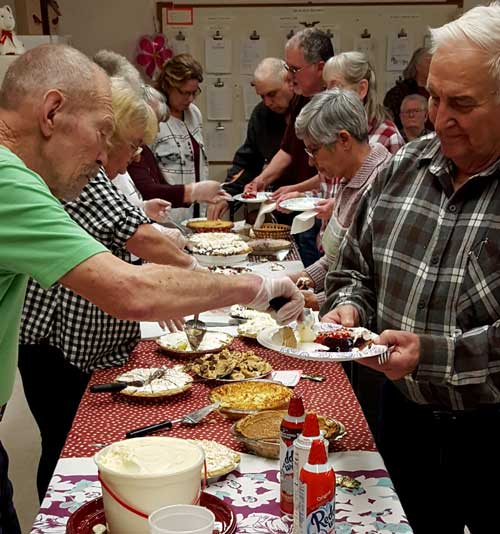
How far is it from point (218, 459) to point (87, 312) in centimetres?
79

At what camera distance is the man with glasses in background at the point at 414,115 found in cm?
512

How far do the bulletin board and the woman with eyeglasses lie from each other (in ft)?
3.66

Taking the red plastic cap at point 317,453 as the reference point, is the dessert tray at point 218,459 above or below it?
below

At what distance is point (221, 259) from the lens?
3.51m

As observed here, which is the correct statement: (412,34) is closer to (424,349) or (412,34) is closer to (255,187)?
(255,187)

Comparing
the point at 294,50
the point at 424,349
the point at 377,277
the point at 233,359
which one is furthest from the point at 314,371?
the point at 294,50

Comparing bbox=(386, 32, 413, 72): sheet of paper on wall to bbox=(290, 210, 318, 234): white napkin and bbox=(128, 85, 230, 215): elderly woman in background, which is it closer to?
bbox=(128, 85, 230, 215): elderly woman in background

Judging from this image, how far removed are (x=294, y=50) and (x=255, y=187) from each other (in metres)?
0.91

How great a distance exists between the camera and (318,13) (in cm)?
621

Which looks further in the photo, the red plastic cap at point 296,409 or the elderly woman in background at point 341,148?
the elderly woman in background at point 341,148

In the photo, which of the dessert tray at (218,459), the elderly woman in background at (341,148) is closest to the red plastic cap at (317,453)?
the dessert tray at (218,459)

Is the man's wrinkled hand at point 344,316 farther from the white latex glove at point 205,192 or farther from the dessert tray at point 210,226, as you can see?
the white latex glove at point 205,192

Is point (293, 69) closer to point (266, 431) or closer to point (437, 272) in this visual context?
point (437, 272)

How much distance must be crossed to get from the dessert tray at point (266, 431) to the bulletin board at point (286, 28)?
498 centimetres
